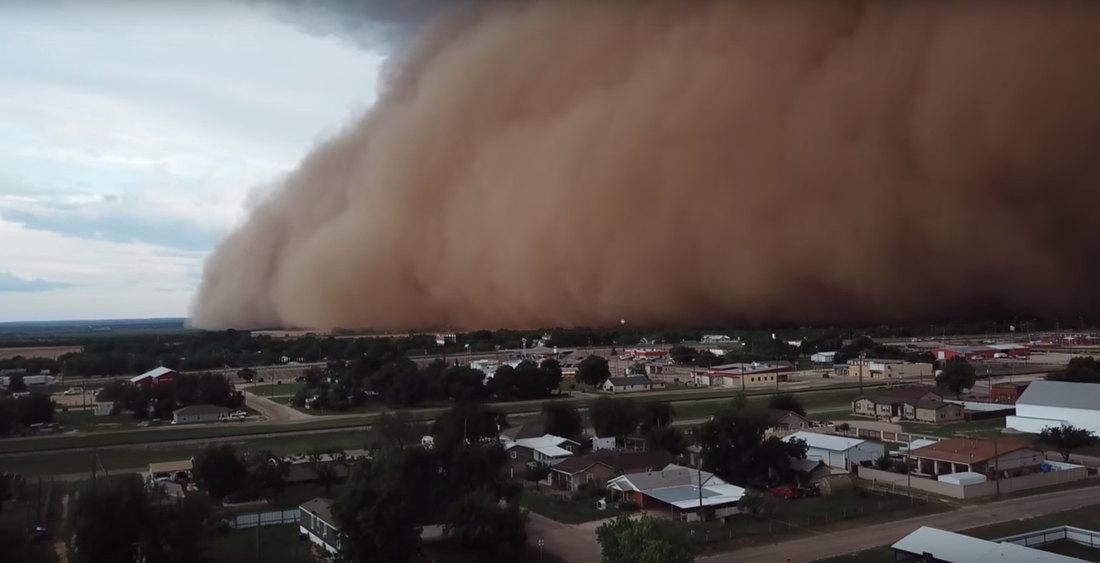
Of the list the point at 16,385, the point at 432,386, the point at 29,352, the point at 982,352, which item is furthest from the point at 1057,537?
the point at 29,352

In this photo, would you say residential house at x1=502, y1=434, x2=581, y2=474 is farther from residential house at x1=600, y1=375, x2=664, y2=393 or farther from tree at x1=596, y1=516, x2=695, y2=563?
residential house at x1=600, y1=375, x2=664, y2=393

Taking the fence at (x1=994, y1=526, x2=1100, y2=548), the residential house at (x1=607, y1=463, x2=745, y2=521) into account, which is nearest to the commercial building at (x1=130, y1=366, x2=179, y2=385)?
the residential house at (x1=607, y1=463, x2=745, y2=521)

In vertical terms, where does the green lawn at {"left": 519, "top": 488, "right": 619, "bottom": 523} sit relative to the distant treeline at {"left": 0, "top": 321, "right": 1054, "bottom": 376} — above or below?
below

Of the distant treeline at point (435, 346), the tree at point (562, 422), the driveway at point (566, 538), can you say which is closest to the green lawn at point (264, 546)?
the driveway at point (566, 538)

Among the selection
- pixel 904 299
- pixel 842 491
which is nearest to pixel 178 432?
pixel 842 491

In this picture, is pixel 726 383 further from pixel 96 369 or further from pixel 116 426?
pixel 96 369

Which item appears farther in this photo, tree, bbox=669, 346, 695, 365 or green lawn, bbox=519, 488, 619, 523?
tree, bbox=669, 346, 695, 365

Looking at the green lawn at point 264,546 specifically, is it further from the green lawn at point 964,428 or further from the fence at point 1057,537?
the green lawn at point 964,428
